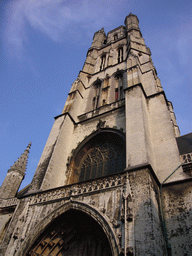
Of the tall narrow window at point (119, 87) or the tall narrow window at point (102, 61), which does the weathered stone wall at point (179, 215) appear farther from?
the tall narrow window at point (102, 61)

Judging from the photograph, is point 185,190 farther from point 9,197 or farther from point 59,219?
point 9,197

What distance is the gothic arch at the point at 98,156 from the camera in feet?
34.2

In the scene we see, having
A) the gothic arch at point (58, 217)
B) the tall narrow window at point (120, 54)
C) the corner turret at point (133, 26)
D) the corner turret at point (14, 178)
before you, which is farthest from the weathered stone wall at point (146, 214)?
the corner turret at point (133, 26)

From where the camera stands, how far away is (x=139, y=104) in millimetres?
10281

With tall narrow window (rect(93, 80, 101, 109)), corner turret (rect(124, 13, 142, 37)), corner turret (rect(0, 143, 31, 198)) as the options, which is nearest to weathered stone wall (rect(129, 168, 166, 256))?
tall narrow window (rect(93, 80, 101, 109))

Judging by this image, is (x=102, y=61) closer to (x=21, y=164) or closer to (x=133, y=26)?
(x=133, y=26)

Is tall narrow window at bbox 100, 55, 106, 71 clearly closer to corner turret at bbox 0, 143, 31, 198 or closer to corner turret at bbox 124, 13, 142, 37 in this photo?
corner turret at bbox 124, 13, 142, 37

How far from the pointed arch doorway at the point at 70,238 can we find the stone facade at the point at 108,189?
32mm

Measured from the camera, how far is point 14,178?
13750mm

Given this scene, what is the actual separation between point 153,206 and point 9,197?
935 cm

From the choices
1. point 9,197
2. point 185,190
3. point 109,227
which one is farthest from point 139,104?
point 9,197

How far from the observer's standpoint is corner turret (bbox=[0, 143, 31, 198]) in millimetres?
12898

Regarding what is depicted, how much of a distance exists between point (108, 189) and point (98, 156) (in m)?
Result: 4.01

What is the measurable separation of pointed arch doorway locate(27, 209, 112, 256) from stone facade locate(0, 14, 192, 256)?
0.11ft
